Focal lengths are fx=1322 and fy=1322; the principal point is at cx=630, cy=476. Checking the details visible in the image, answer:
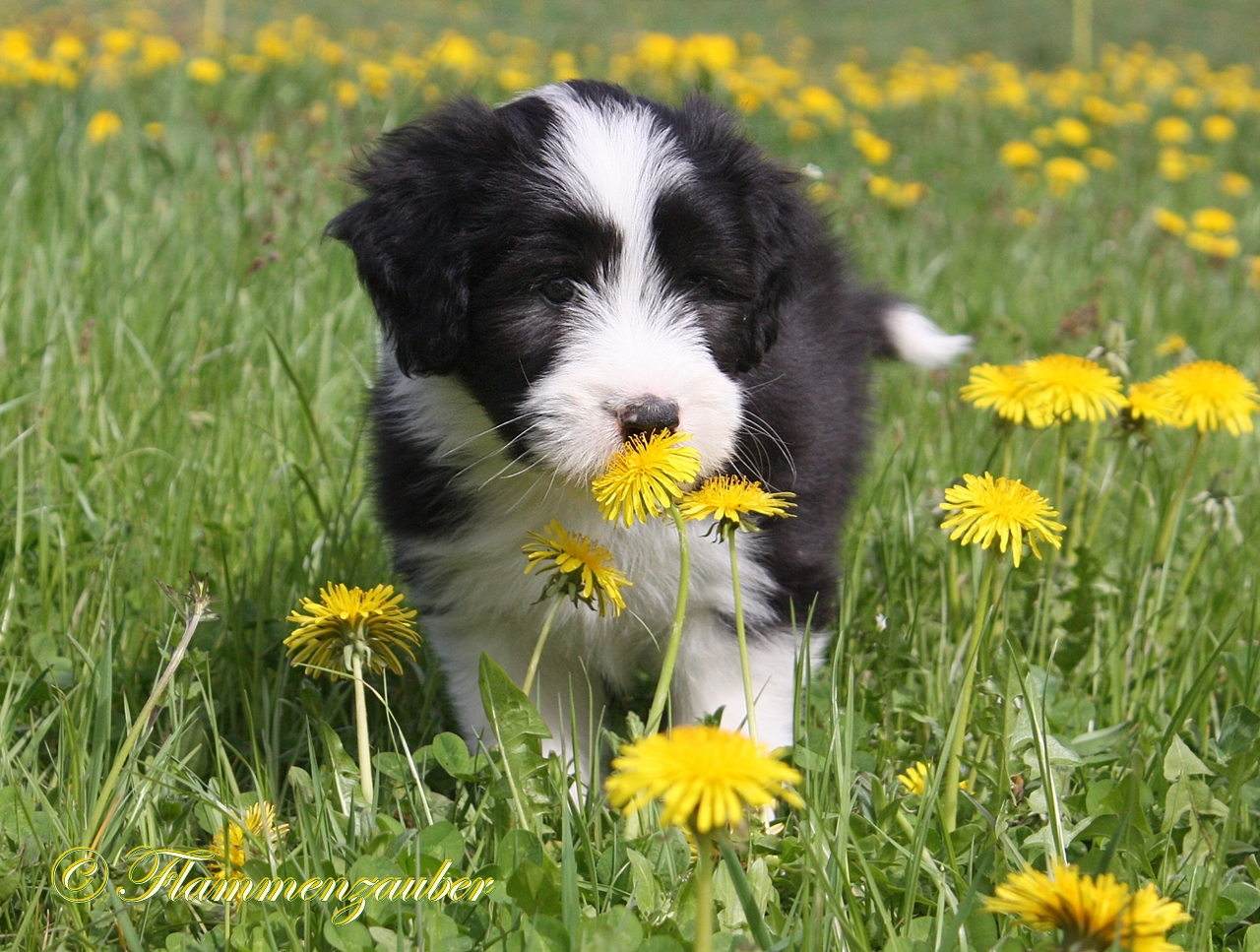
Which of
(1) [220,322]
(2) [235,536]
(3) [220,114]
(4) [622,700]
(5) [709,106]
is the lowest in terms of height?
(4) [622,700]

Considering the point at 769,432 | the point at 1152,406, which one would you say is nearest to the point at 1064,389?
the point at 1152,406

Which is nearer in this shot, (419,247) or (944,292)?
(419,247)

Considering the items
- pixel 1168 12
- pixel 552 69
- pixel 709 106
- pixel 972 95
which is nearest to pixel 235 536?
pixel 709 106

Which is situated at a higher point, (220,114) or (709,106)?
(709,106)

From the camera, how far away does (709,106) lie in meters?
2.29

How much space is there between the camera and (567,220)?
1.91 meters

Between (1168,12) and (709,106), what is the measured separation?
39.5 ft

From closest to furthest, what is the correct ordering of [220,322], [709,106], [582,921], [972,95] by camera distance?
[582,921], [709,106], [220,322], [972,95]

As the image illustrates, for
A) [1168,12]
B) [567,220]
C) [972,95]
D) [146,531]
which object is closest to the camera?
[567,220]

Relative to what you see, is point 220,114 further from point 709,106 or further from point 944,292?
point 709,106

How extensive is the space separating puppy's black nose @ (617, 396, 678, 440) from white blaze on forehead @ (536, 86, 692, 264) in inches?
11.5

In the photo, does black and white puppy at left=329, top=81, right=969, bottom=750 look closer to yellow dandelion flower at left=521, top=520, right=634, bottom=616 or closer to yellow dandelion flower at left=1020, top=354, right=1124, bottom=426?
yellow dandelion flower at left=521, top=520, right=634, bottom=616

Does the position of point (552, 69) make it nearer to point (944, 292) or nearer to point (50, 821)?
point (944, 292)

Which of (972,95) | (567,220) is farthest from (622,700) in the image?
(972,95)
